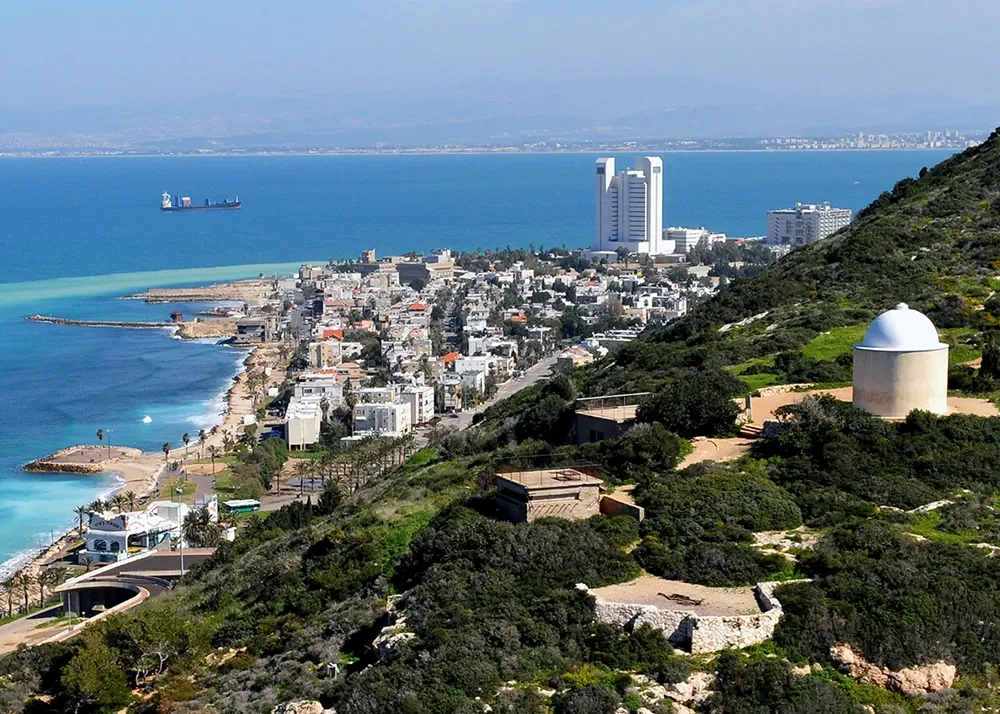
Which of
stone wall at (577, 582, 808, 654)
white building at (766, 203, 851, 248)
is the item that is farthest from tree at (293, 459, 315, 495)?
white building at (766, 203, 851, 248)

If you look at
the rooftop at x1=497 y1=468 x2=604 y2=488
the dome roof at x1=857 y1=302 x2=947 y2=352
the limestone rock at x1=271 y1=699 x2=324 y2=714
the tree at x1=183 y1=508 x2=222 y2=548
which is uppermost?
the dome roof at x1=857 y1=302 x2=947 y2=352

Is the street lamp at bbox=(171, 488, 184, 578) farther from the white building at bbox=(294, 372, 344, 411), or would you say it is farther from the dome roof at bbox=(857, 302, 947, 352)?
the dome roof at bbox=(857, 302, 947, 352)

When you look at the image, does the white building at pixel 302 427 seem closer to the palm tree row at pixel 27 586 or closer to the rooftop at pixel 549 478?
the palm tree row at pixel 27 586

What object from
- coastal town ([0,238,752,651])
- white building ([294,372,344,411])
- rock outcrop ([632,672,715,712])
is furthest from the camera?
white building ([294,372,344,411])

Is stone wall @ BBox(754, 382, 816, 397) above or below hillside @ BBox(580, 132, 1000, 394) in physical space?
below

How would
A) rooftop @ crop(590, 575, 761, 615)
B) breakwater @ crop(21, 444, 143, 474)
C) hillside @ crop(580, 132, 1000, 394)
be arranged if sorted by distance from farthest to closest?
1. breakwater @ crop(21, 444, 143, 474)
2. hillside @ crop(580, 132, 1000, 394)
3. rooftop @ crop(590, 575, 761, 615)

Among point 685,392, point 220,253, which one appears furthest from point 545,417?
point 220,253

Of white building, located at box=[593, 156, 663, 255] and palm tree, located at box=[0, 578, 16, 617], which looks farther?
white building, located at box=[593, 156, 663, 255]

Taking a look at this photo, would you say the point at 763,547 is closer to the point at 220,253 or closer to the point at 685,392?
the point at 685,392
